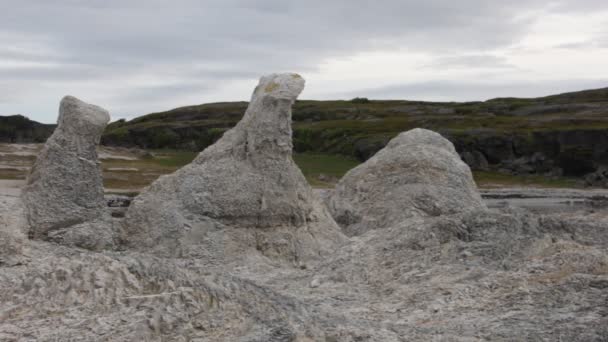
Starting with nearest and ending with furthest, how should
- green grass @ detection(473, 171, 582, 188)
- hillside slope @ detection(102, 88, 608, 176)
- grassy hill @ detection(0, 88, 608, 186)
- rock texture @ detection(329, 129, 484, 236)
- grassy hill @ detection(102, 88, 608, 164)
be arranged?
1. rock texture @ detection(329, 129, 484, 236)
2. green grass @ detection(473, 171, 582, 188)
3. grassy hill @ detection(0, 88, 608, 186)
4. hillside slope @ detection(102, 88, 608, 176)
5. grassy hill @ detection(102, 88, 608, 164)

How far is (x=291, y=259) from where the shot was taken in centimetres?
1853

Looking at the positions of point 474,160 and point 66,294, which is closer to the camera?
point 66,294

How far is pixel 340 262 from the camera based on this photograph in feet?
48.4

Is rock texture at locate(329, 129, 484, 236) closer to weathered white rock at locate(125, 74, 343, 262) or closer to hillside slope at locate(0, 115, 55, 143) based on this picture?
weathered white rock at locate(125, 74, 343, 262)

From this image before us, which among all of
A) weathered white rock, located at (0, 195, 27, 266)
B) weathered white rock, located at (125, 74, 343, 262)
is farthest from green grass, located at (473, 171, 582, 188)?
weathered white rock, located at (0, 195, 27, 266)

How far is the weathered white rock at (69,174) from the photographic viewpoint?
17.6 metres

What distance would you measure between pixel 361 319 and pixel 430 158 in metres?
12.3

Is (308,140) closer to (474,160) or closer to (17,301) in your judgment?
(474,160)

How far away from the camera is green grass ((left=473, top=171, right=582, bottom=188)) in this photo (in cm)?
6850

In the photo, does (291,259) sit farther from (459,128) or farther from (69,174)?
(459,128)

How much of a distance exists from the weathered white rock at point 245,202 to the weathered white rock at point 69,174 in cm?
108

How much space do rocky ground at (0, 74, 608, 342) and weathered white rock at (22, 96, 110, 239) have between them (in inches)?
3.5

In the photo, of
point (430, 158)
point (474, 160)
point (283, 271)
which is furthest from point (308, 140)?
point (283, 271)

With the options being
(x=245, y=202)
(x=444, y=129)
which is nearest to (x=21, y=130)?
(x=444, y=129)
